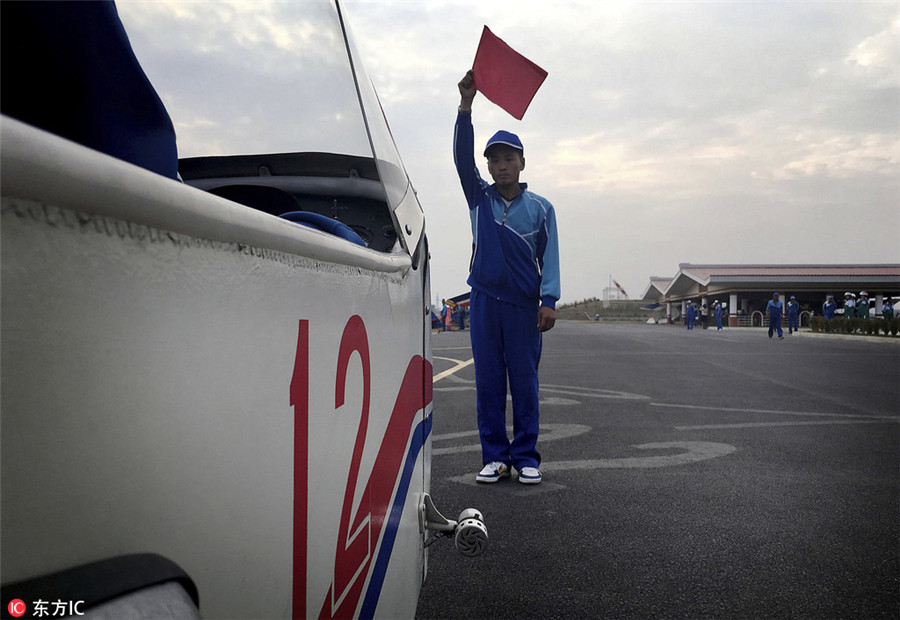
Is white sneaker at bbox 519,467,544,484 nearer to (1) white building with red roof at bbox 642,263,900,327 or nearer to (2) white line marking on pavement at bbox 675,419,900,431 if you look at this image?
(2) white line marking on pavement at bbox 675,419,900,431

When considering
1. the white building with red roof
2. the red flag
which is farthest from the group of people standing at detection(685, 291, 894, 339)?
the red flag

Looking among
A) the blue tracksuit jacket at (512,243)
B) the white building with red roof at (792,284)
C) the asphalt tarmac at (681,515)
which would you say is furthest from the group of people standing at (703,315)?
the blue tracksuit jacket at (512,243)

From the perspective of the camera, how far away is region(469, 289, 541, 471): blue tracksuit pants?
306 centimetres

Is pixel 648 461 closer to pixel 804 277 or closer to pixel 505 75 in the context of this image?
pixel 505 75

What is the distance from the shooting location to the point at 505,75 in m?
2.15

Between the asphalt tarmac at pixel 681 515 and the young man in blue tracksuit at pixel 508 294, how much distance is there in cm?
25

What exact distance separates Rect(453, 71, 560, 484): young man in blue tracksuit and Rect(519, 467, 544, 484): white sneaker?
0.02m

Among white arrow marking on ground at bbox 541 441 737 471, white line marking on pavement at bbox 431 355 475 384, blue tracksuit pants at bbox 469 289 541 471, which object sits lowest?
white arrow marking on ground at bbox 541 441 737 471

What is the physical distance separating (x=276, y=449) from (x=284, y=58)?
834mm

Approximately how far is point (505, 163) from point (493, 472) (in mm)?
1521

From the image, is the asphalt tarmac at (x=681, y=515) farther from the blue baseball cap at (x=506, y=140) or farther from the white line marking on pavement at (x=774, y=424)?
the blue baseball cap at (x=506, y=140)

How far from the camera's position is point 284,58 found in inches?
45.1

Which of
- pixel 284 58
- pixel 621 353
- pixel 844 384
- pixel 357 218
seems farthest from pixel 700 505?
pixel 621 353

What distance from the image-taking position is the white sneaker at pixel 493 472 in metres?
2.96
